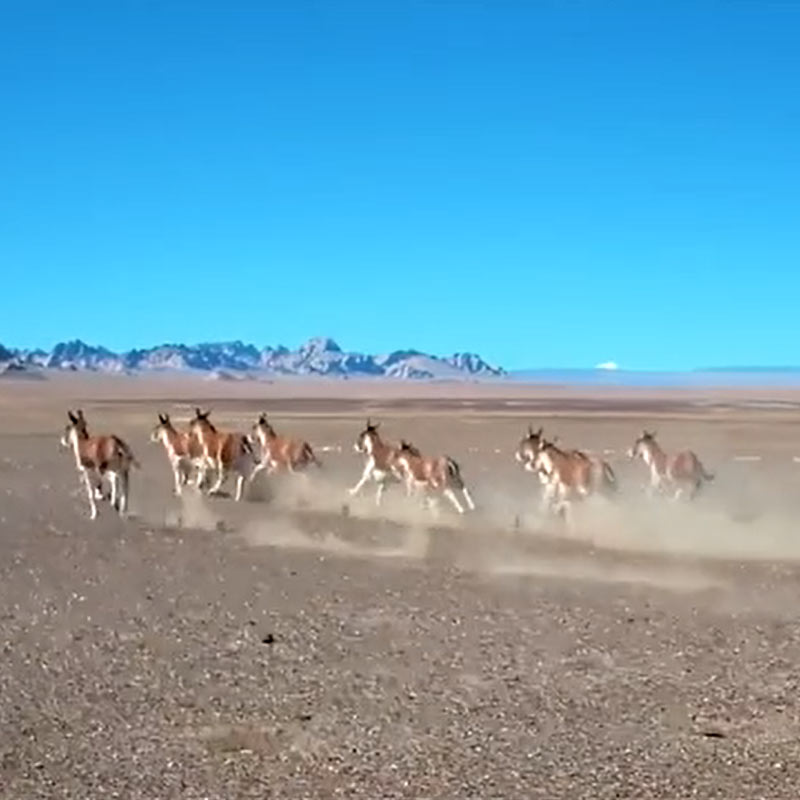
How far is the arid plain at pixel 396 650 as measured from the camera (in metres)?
9.36

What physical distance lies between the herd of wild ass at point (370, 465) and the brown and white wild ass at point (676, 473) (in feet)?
0.06

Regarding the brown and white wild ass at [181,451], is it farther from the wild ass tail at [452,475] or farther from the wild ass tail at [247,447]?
the wild ass tail at [452,475]

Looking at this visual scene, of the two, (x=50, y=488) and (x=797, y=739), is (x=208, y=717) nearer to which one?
(x=797, y=739)

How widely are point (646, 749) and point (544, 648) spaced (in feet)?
11.2

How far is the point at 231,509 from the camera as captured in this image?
83.5 ft

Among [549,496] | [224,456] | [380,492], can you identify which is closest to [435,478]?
[380,492]

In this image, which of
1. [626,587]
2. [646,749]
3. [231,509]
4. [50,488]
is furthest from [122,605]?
[50,488]

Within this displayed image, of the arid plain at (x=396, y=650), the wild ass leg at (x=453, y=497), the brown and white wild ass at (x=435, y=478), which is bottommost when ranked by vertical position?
the arid plain at (x=396, y=650)

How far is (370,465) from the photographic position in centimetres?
2677

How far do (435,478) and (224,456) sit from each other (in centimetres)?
453

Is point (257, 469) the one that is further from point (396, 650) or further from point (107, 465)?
point (396, 650)

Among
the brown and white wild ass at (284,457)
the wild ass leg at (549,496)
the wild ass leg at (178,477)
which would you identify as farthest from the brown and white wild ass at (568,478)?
the wild ass leg at (178,477)

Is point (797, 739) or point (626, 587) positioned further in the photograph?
point (626, 587)

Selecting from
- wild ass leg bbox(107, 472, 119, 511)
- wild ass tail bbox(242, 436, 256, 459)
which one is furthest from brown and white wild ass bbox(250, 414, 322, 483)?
wild ass leg bbox(107, 472, 119, 511)
